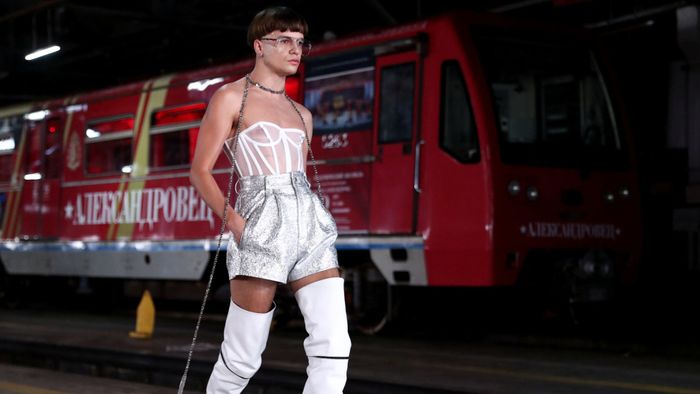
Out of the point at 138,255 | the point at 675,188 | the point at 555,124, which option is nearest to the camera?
the point at 555,124

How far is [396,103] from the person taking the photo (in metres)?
11.3

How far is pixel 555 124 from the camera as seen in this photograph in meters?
11.3

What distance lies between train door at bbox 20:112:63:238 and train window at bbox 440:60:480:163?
711cm

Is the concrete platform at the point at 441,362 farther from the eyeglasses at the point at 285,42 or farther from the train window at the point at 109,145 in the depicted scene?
the eyeglasses at the point at 285,42

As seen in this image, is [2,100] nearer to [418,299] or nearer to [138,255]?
Answer: [138,255]

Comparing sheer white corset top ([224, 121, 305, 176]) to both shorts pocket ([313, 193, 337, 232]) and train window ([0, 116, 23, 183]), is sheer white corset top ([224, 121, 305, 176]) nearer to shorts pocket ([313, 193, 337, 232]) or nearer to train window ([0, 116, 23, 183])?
shorts pocket ([313, 193, 337, 232])

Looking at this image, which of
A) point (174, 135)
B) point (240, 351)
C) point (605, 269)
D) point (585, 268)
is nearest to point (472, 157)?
point (585, 268)

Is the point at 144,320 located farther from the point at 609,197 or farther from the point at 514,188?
the point at 609,197

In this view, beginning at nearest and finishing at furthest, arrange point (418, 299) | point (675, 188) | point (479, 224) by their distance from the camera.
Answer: point (479, 224)
point (418, 299)
point (675, 188)

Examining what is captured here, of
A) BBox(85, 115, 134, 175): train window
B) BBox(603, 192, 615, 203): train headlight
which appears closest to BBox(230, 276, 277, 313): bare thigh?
BBox(603, 192, 615, 203): train headlight

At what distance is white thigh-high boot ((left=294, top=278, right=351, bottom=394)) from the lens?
454 cm

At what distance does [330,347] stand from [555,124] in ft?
23.5

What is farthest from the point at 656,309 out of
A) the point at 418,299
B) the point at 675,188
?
the point at 418,299

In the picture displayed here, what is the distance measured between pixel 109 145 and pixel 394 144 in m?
5.23
